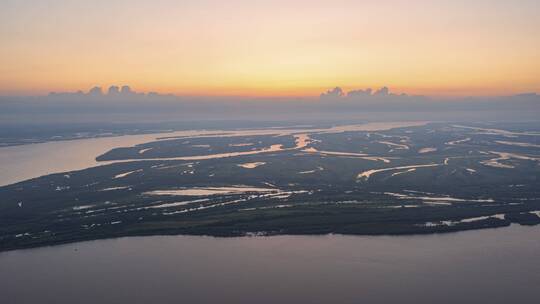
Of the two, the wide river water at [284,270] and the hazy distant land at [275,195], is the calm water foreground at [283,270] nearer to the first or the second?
the wide river water at [284,270]

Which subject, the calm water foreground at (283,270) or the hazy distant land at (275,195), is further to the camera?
the hazy distant land at (275,195)

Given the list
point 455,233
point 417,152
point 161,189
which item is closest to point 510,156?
point 417,152

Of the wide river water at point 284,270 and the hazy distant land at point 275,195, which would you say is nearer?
the wide river water at point 284,270

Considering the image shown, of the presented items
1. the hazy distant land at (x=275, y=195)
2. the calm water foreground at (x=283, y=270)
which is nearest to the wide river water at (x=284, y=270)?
the calm water foreground at (x=283, y=270)

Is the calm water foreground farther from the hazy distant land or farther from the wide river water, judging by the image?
the hazy distant land

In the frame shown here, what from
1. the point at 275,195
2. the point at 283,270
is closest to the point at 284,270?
the point at 283,270
